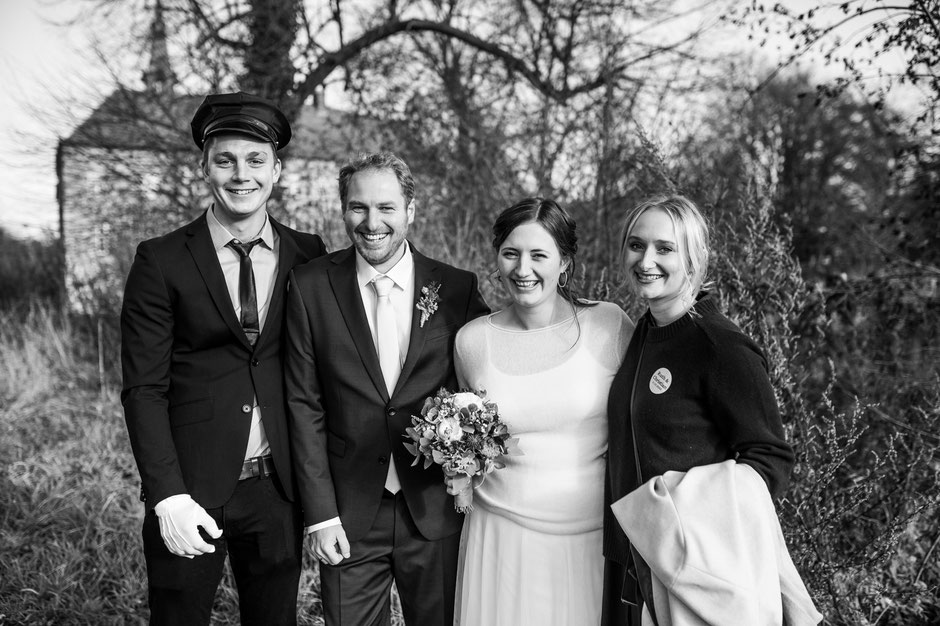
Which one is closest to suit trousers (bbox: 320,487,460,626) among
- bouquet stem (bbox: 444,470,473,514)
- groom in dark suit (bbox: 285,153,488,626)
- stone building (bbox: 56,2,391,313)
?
groom in dark suit (bbox: 285,153,488,626)

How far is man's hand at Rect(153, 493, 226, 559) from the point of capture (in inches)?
102

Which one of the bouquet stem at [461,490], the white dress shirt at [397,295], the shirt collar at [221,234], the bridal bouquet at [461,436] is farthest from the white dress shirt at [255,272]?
the bouquet stem at [461,490]

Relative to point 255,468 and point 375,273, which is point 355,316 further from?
point 255,468

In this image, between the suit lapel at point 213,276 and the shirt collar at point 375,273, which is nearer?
the suit lapel at point 213,276

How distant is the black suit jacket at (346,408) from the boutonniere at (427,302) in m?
0.08

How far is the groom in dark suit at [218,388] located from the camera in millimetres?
2691

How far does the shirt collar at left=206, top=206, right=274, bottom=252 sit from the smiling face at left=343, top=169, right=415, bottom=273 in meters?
0.37

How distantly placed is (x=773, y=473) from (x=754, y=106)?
22825 mm

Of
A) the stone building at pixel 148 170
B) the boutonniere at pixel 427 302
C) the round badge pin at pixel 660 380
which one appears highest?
the stone building at pixel 148 170

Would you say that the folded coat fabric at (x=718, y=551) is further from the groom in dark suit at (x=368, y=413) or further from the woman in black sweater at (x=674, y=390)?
the groom in dark suit at (x=368, y=413)

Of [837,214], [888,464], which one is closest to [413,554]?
[888,464]

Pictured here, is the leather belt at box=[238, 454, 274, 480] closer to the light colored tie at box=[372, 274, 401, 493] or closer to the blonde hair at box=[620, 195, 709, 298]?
the light colored tie at box=[372, 274, 401, 493]

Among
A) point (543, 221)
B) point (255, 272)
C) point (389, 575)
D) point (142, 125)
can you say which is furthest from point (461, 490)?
point (142, 125)

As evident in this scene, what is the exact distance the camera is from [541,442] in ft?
9.04
